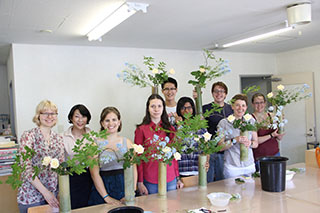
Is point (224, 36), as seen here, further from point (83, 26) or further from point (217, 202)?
point (217, 202)

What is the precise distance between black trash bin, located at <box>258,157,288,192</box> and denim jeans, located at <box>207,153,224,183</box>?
933 millimetres

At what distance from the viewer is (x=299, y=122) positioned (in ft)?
19.3

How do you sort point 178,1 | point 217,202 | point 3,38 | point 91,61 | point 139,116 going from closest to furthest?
point 217,202
point 178,1
point 3,38
point 91,61
point 139,116

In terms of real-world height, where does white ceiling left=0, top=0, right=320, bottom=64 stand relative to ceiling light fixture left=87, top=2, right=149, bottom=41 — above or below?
above

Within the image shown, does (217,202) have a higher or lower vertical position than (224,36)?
lower

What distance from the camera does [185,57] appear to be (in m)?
5.44

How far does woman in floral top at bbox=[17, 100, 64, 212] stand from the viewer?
90.3 inches

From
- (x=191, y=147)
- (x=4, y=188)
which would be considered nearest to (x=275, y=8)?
(x=191, y=147)

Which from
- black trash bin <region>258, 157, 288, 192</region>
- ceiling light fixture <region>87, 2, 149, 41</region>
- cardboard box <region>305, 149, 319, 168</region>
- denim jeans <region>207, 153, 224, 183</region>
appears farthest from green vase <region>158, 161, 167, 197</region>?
cardboard box <region>305, 149, 319, 168</region>

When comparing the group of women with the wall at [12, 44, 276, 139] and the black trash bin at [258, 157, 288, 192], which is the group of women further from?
the wall at [12, 44, 276, 139]

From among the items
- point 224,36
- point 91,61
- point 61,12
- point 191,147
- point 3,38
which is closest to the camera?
point 191,147

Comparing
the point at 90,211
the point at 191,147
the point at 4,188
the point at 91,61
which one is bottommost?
the point at 4,188

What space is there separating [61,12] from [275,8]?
2.12 meters

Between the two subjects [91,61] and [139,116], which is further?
[139,116]
